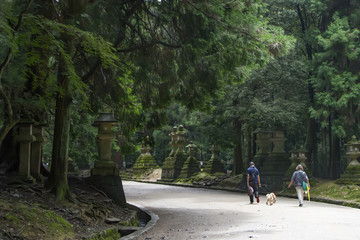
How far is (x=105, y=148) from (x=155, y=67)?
126 inches

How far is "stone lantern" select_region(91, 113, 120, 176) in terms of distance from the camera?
46.5 feet

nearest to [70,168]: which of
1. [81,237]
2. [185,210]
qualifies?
[185,210]

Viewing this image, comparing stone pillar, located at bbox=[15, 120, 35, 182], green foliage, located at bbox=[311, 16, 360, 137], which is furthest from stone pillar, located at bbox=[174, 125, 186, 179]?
stone pillar, located at bbox=[15, 120, 35, 182]

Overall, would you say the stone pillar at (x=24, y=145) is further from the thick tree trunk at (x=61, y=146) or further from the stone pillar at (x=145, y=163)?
the stone pillar at (x=145, y=163)

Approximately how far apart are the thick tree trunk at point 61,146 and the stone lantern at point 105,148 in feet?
7.81

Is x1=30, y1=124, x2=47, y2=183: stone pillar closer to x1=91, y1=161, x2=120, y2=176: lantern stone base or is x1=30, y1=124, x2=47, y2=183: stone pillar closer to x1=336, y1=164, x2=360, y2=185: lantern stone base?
x1=91, y1=161, x2=120, y2=176: lantern stone base

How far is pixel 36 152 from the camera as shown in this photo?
14344mm

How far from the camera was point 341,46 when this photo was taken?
23.5 m

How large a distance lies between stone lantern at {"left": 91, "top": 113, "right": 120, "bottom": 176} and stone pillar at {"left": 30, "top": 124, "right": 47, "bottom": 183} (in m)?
1.73

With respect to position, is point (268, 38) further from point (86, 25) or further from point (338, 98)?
point (338, 98)

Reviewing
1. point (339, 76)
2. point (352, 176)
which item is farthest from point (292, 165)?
point (339, 76)

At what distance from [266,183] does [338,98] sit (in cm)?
618

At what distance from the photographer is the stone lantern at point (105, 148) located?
1416 centimetres

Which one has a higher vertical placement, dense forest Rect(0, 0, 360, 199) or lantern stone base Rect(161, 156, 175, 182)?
dense forest Rect(0, 0, 360, 199)
